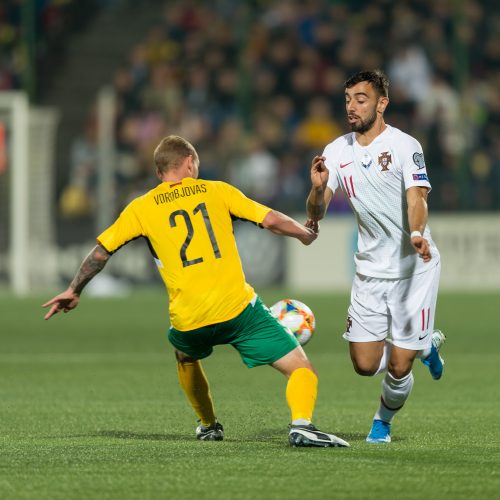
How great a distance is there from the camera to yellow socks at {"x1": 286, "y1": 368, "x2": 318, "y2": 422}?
733 cm

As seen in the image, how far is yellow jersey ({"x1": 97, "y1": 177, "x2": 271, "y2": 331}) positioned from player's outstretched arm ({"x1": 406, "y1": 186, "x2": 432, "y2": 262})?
2.64 ft

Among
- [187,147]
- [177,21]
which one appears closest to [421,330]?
[187,147]

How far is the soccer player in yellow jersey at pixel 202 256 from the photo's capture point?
7.44 metres

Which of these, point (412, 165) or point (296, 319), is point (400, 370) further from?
point (412, 165)

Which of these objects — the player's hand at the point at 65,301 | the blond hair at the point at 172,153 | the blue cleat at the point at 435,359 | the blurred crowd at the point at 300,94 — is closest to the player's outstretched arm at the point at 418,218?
the blue cleat at the point at 435,359

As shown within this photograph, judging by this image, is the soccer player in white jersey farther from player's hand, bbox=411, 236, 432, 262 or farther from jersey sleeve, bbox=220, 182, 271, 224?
player's hand, bbox=411, 236, 432, 262

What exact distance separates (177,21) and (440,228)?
7074 mm

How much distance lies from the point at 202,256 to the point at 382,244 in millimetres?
1111

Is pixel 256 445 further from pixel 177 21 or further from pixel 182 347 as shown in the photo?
pixel 177 21

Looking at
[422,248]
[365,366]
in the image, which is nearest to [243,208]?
[422,248]

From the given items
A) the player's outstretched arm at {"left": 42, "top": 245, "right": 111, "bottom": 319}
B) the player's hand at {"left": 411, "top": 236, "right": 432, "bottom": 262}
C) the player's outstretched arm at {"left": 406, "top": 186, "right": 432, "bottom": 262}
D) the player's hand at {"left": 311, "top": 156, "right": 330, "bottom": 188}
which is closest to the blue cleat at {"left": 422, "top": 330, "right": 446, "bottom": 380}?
the player's outstretched arm at {"left": 406, "top": 186, "right": 432, "bottom": 262}

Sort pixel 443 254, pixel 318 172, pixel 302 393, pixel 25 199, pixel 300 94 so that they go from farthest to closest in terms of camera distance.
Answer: pixel 300 94 → pixel 25 199 → pixel 443 254 → pixel 318 172 → pixel 302 393

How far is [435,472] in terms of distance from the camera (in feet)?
21.1

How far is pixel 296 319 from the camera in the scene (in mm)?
8273
